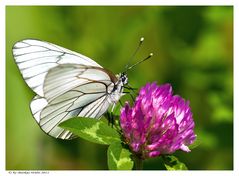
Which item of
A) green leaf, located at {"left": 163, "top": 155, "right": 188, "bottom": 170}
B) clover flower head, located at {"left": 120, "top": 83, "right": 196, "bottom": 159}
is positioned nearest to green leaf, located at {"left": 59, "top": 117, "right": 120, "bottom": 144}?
clover flower head, located at {"left": 120, "top": 83, "right": 196, "bottom": 159}

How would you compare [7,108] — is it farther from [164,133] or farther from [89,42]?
[164,133]

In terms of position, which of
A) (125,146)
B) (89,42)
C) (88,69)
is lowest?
(125,146)

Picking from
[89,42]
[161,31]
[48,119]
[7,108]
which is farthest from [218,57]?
[48,119]

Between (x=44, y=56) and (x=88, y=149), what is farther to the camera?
(x=88, y=149)

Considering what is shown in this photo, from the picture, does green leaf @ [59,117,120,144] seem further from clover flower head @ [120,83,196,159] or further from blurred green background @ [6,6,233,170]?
blurred green background @ [6,6,233,170]

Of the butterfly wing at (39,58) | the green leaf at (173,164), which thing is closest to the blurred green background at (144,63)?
the butterfly wing at (39,58)

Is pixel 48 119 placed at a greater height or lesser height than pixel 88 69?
lesser
